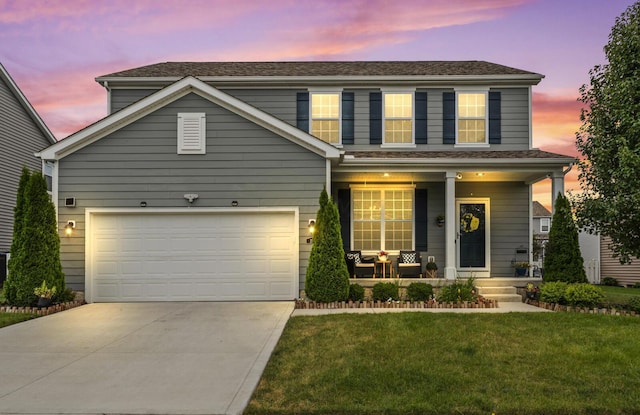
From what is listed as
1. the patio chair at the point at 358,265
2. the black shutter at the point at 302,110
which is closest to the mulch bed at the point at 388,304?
the patio chair at the point at 358,265

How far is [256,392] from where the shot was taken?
196 inches

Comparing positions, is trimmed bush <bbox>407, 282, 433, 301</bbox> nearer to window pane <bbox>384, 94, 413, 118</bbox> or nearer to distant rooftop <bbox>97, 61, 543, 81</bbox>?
window pane <bbox>384, 94, 413, 118</bbox>

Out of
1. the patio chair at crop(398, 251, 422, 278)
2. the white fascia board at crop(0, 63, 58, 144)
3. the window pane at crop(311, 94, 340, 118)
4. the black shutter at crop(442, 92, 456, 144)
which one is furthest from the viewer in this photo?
the white fascia board at crop(0, 63, 58, 144)

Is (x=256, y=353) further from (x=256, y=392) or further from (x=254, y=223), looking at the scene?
(x=254, y=223)

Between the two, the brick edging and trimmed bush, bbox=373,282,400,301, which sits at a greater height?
trimmed bush, bbox=373,282,400,301

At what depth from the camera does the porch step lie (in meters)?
→ 11.4

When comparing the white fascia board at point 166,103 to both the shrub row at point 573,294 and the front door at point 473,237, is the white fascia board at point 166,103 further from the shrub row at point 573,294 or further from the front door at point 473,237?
the shrub row at point 573,294

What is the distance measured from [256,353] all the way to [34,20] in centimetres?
1393

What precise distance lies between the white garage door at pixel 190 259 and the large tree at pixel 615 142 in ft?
21.1

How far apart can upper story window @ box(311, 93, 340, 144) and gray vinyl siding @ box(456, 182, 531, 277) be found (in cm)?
396

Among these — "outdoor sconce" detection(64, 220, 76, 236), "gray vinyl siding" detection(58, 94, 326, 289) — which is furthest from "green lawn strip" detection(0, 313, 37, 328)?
"gray vinyl siding" detection(58, 94, 326, 289)

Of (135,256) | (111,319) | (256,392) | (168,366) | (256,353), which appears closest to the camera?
(256,392)

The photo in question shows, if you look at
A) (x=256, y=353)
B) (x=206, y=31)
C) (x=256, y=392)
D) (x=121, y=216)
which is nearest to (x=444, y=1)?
(x=206, y=31)

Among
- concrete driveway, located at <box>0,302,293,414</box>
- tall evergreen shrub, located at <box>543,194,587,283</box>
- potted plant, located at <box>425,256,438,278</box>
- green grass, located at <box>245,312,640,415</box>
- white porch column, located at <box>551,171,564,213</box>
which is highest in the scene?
white porch column, located at <box>551,171,564,213</box>
